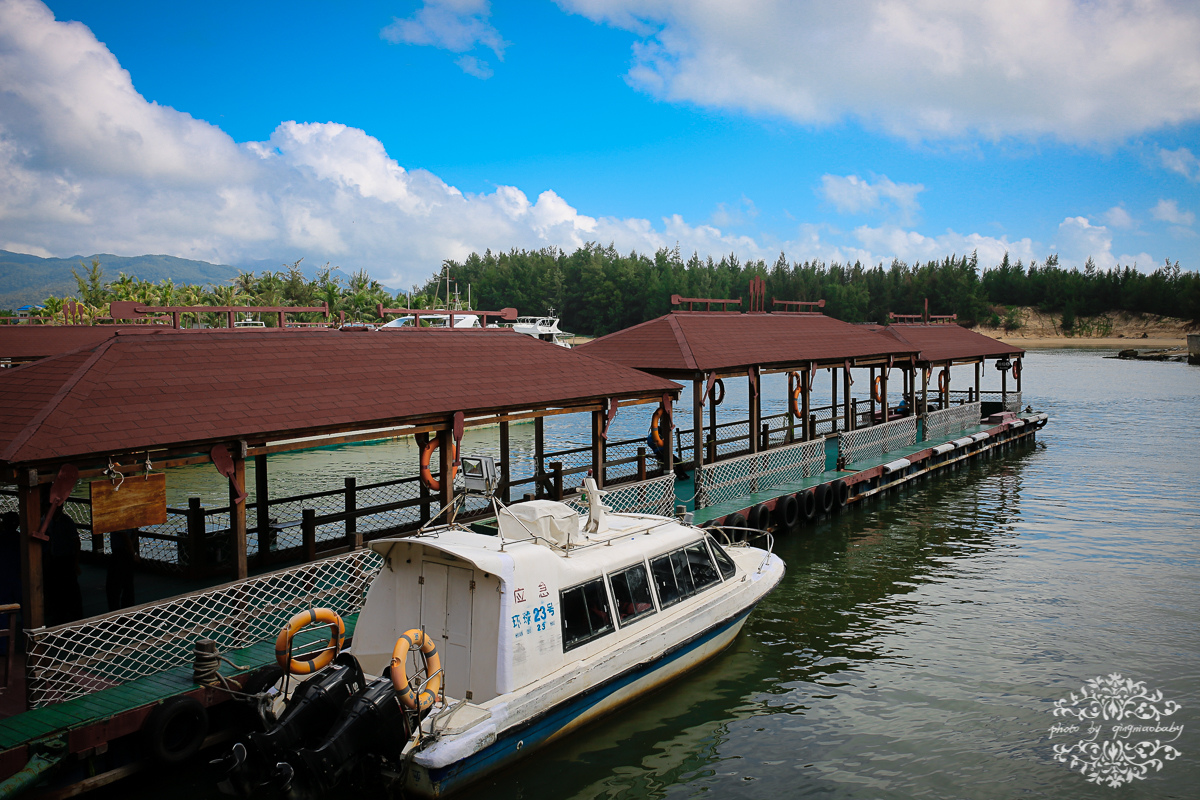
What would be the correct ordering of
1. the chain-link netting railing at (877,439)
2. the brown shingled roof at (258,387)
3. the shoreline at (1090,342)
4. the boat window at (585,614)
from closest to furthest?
the brown shingled roof at (258,387)
the boat window at (585,614)
the chain-link netting railing at (877,439)
the shoreline at (1090,342)

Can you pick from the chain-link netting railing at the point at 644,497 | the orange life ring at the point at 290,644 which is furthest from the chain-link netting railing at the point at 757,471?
the orange life ring at the point at 290,644

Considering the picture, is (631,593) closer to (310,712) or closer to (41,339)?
(310,712)

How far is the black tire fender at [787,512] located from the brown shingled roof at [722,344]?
334 centimetres

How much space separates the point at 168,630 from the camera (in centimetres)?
938

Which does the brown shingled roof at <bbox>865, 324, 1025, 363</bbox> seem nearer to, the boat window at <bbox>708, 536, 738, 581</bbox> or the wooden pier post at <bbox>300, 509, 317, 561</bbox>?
the boat window at <bbox>708, 536, 738, 581</bbox>

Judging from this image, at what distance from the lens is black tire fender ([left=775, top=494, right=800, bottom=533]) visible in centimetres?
1919

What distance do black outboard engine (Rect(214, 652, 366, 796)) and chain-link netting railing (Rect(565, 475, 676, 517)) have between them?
673cm

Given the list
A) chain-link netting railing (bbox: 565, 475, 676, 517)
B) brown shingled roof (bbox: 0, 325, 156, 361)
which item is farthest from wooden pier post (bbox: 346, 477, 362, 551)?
brown shingled roof (bbox: 0, 325, 156, 361)

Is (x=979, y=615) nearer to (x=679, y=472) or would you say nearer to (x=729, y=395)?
(x=679, y=472)

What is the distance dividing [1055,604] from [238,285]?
67.9 meters

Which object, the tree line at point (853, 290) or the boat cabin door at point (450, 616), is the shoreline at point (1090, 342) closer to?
the tree line at point (853, 290)

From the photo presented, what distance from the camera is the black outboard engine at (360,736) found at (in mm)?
7203

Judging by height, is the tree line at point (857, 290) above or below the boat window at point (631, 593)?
above

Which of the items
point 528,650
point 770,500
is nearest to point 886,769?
point 528,650
